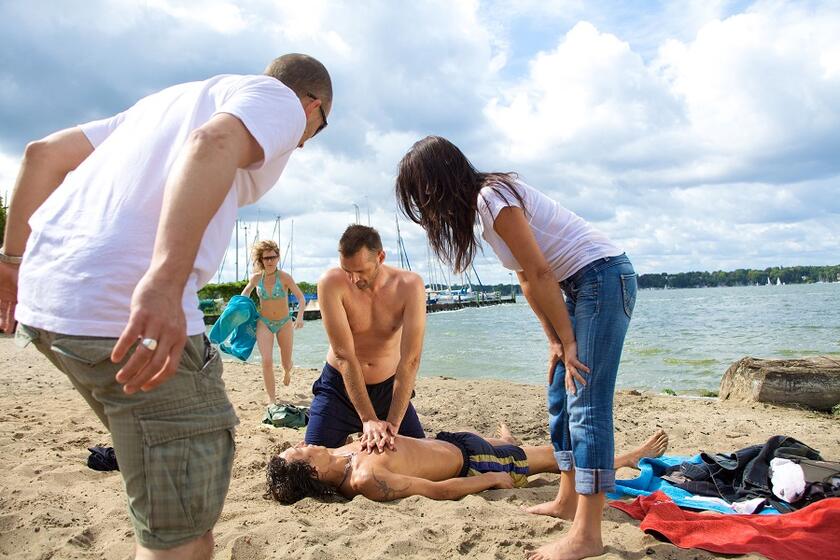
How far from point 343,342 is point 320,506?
1.22 m

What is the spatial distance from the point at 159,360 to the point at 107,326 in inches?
9.1

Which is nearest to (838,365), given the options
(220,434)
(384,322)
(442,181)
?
(384,322)

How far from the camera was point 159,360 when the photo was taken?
1.38 meters

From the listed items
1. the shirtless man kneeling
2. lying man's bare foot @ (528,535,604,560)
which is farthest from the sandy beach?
the shirtless man kneeling

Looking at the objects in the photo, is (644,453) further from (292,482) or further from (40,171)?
(40,171)

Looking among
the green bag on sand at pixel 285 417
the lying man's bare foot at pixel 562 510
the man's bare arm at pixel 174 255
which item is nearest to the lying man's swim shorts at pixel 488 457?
the lying man's bare foot at pixel 562 510

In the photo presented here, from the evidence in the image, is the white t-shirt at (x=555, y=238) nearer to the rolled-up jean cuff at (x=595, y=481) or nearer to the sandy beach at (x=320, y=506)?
the rolled-up jean cuff at (x=595, y=481)

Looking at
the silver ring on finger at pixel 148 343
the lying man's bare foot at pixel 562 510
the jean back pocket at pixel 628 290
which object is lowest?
the lying man's bare foot at pixel 562 510

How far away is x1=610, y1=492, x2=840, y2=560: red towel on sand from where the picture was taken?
3.06 metres

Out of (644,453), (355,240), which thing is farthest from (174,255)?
(644,453)

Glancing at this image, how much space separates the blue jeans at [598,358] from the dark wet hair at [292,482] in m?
1.77

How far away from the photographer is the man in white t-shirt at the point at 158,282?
1.42m

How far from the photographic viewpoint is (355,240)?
15.4 ft

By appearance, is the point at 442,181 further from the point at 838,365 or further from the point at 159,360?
the point at 838,365
